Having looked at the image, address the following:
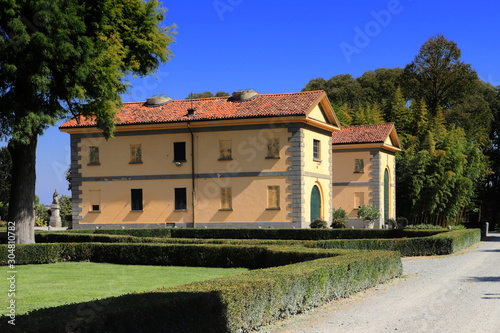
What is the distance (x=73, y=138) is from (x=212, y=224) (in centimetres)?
1022

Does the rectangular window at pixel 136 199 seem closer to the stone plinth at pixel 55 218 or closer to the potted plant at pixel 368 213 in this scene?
the potted plant at pixel 368 213

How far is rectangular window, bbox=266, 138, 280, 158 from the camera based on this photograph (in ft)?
110

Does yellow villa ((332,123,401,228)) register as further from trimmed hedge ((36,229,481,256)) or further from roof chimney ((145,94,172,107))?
trimmed hedge ((36,229,481,256))

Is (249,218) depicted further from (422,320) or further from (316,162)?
(422,320)

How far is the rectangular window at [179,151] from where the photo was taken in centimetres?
3550

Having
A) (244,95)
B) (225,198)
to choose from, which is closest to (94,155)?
(225,198)

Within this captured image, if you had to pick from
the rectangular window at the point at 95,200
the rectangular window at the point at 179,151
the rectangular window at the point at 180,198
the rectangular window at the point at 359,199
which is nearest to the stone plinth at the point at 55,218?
the rectangular window at the point at 95,200

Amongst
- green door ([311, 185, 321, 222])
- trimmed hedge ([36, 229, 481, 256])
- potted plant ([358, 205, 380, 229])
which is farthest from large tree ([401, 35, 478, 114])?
trimmed hedge ([36, 229, 481, 256])

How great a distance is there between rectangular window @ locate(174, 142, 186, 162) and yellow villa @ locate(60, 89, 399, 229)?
12 mm

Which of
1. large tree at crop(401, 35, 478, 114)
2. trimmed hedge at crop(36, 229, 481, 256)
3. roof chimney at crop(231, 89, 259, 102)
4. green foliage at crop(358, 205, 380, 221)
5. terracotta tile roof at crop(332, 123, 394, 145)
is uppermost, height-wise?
large tree at crop(401, 35, 478, 114)

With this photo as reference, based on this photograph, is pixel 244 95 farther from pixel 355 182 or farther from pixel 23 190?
pixel 23 190

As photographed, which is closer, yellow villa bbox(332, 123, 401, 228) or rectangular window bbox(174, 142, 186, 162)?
rectangular window bbox(174, 142, 186, 162)

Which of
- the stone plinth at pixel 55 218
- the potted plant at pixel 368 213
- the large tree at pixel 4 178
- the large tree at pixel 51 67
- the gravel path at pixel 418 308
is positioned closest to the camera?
the gravel path at pixel 418 308

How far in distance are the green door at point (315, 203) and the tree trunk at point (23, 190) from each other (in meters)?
16.5
